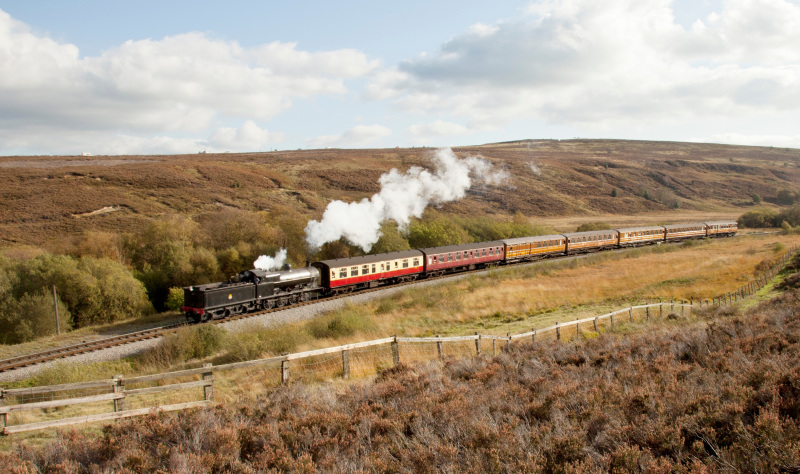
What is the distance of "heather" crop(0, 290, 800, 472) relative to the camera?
5.36 m

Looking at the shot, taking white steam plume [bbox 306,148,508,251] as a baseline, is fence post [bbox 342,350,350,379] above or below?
below

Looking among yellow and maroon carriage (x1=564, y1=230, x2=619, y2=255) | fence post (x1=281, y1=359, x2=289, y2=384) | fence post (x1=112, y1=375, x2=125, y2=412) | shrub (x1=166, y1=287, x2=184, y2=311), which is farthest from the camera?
yellow and maroon carriage (x1=564, y1=230, x2=619, y2=255)

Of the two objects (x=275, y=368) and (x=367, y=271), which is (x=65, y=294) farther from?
(x=275, y=368)

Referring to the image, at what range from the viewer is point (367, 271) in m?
29.3

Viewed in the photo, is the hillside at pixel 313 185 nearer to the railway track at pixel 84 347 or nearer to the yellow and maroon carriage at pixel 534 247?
the yellow and maroon carriage at pixel 534 247

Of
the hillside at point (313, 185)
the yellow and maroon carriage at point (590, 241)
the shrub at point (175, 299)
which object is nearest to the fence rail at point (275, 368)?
the shrub at point (175, 299)

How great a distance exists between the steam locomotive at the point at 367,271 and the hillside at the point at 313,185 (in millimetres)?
18579

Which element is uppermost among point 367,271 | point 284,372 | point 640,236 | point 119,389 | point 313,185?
point 313,185

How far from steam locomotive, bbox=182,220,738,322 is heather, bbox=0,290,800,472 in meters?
15.3

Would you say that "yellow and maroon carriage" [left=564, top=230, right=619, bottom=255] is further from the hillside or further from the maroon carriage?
the hillside

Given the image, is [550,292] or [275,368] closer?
[275,368]

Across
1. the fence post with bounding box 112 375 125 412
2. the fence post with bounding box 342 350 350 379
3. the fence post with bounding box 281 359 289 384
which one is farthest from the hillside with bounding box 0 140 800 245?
the fence post with bounding box 112 375 125 412

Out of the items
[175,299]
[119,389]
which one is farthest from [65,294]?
[119,389]

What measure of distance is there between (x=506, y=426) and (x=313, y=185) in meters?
82.2
